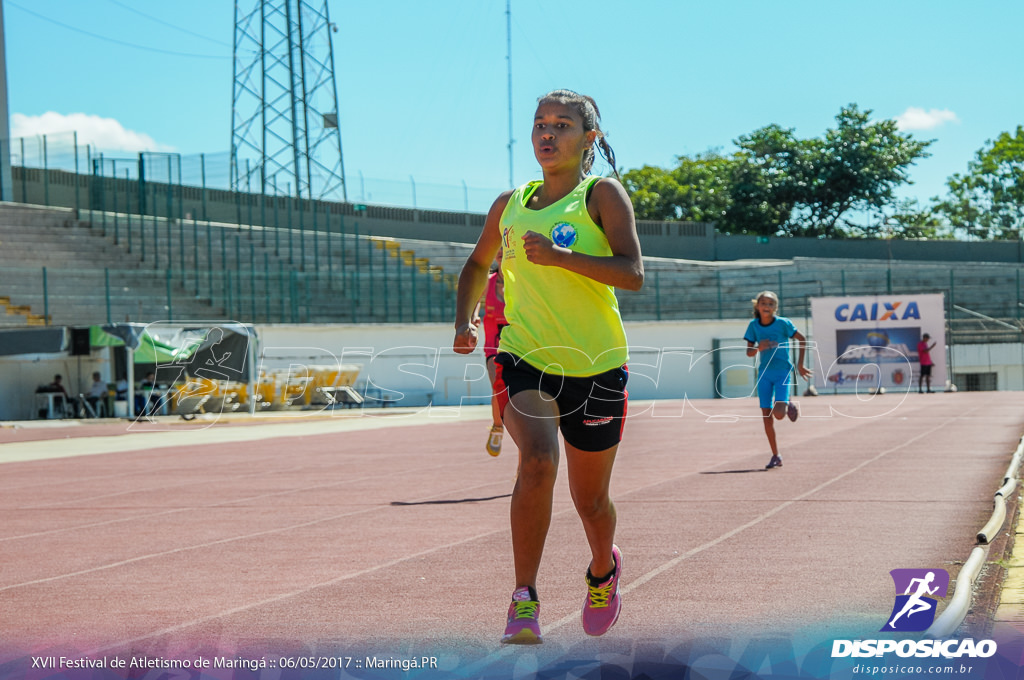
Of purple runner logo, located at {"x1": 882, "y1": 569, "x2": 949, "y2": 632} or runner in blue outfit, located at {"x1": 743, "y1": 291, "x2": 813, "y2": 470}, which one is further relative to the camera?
runner in blue outfit, located at {"x1": 743, "y1": 291, "x2": 813, "y2": 470}

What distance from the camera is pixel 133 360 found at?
27828 millimetres

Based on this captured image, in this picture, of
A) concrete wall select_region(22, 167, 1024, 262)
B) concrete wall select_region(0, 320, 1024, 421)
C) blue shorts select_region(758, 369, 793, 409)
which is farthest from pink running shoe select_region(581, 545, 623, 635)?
concrete wall select_region(22, 167, 1024, 262)

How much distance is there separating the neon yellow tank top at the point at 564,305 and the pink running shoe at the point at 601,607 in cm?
83

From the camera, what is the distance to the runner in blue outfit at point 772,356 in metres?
12.3

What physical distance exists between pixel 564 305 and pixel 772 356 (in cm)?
833

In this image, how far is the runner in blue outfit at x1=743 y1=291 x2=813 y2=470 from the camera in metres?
12.3

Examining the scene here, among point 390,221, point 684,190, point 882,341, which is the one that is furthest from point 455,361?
point 684,190

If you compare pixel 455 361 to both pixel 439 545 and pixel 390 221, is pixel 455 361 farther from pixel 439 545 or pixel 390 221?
pixel 439 545

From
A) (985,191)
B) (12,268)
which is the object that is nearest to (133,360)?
(12,268)

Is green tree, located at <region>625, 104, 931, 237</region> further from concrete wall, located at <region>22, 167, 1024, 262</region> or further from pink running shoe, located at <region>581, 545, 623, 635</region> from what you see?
pink running shoe, located at <region>581, 545, 623, 635</region>

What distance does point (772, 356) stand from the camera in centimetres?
1229

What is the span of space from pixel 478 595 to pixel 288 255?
37.8 meters

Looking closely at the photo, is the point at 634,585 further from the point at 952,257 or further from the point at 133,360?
the point at 952,257

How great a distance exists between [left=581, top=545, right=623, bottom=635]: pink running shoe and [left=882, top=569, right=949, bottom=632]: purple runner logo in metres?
1.06
